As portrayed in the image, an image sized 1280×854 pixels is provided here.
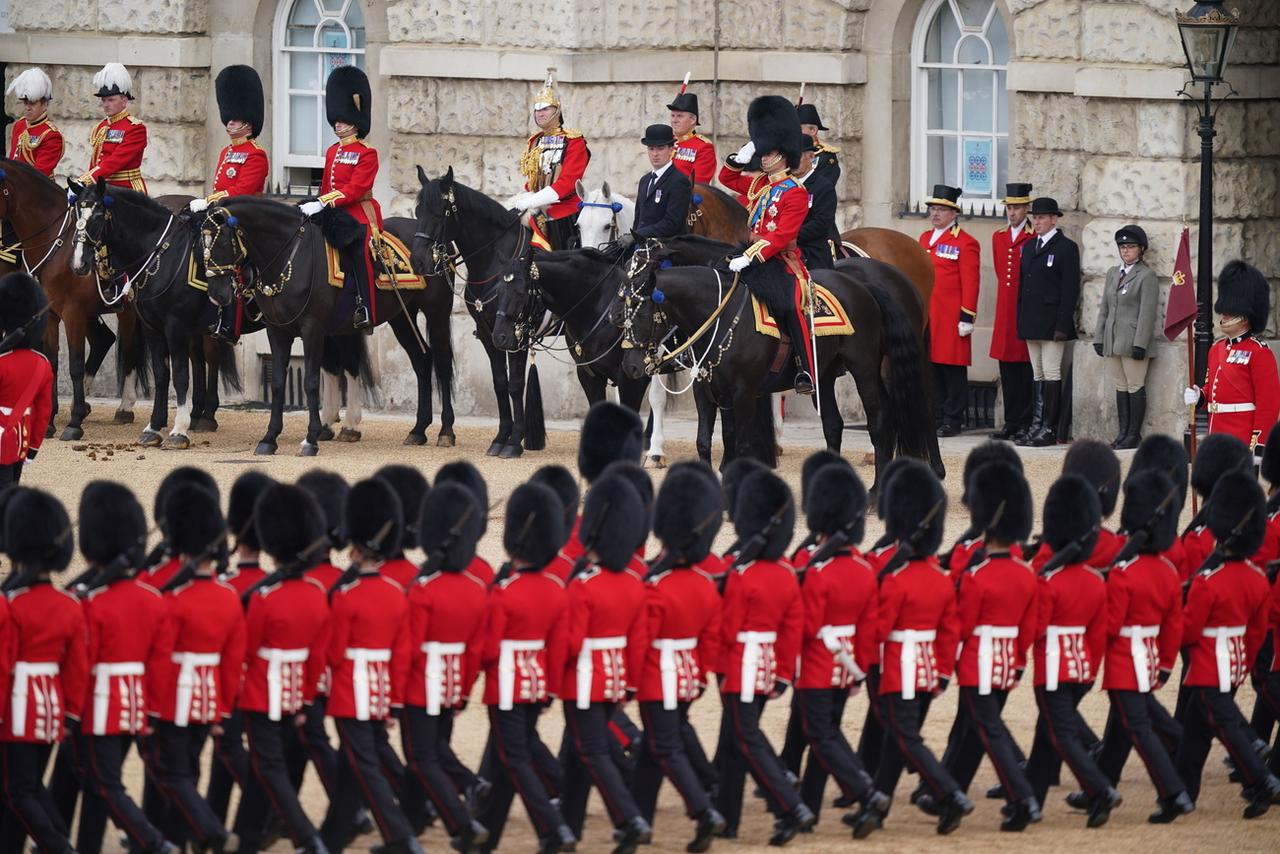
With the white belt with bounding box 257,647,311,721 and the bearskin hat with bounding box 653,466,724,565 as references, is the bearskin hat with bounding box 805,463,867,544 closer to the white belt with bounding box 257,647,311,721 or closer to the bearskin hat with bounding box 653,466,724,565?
the bearskin hat with bounding box 653,466,724,565

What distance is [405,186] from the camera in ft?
57.3

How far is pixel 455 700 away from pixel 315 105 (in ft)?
38.2

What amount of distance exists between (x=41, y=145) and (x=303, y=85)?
2.19 meters

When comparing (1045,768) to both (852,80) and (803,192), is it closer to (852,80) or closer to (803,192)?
(803,192)

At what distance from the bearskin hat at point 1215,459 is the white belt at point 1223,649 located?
3.08 feet

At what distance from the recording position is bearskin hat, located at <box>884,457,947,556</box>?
786cm

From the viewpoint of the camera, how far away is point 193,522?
724cm

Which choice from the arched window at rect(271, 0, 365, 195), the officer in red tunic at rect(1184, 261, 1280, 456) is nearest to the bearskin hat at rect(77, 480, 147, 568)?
the officer in red tunic at rect(1184, 261, 1280, 456)

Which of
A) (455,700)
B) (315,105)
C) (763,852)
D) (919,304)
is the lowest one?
(763,852)

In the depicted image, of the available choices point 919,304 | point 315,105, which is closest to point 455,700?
point 919,304

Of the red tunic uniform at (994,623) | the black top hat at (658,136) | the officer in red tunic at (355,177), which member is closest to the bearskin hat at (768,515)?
the red tunic uniform at (994,623)

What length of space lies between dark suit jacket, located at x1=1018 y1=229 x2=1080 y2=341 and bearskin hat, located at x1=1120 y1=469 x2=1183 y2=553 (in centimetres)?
775

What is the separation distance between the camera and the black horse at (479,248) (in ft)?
48.1

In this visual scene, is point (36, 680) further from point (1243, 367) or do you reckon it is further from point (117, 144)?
point (117, 144)
